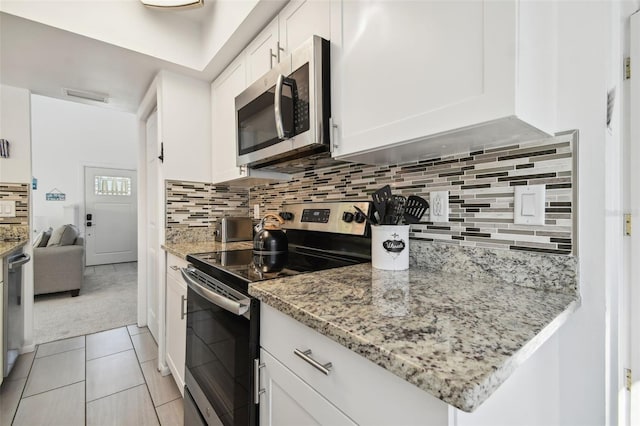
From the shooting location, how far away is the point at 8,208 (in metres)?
2.22

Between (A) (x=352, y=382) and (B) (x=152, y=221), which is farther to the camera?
(B) (x=152, y=221)

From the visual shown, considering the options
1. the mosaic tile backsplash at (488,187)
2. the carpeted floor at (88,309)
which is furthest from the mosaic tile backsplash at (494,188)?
the carpeted floor at (88,309)

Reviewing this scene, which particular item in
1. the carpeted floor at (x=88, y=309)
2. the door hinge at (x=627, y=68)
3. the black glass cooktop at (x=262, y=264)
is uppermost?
the door hinge at (x=627, y=68)

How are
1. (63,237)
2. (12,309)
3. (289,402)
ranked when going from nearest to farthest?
1. (289,402)
2. (12,309)
3. (63,237)

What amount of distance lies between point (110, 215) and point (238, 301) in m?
6.21

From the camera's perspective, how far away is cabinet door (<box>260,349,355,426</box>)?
628 mm

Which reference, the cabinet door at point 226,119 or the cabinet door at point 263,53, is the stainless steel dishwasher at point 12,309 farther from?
the cabinet door at point 263,53

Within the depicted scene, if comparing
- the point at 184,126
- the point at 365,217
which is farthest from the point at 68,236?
the point at 365,217

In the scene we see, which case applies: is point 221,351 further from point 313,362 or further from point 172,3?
point 172,3

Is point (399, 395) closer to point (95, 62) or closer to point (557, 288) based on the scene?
point (557, 288)

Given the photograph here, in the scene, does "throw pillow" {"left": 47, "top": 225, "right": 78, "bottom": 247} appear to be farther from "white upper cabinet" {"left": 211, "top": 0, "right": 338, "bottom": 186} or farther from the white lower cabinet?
"white upper cabinet" {"left": 211, "top": 0, "right": 338, "bottom": 186}

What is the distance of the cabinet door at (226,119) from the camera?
1888 millimetres

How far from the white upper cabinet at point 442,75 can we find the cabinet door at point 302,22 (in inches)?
4.0

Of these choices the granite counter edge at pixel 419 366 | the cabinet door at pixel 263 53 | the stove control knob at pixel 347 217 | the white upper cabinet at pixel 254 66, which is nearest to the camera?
the granite counter edge at pixel 419 366
